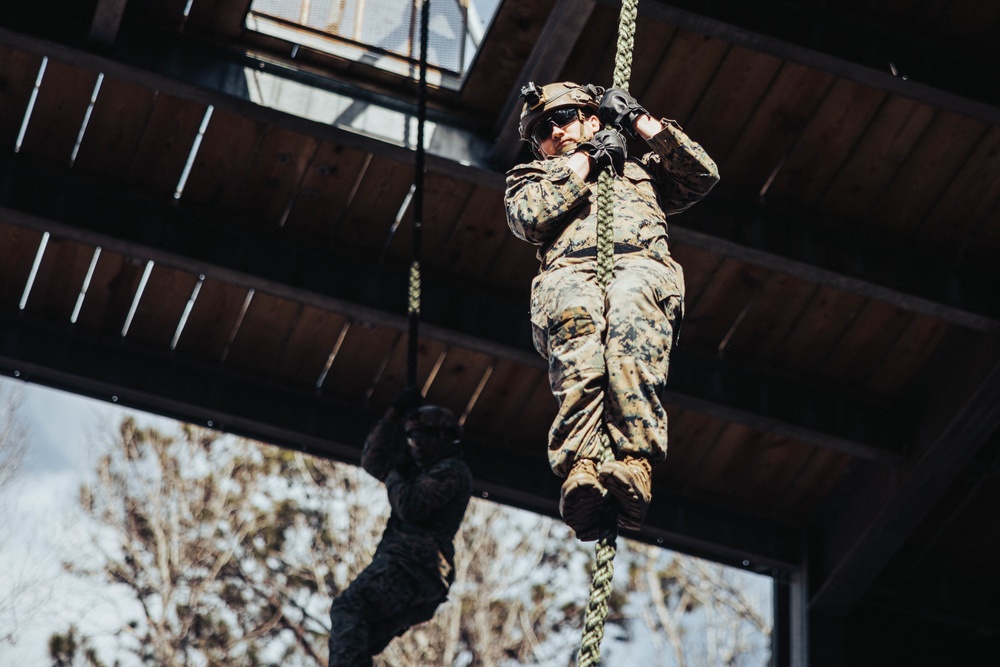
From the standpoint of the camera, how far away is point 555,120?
16.6 ft

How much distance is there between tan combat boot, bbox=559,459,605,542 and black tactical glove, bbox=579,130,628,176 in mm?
996

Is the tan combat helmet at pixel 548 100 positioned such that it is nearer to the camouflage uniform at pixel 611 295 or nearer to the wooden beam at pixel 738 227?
the camouflage uniform at pixel 611 295

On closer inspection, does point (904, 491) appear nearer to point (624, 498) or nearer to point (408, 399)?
point (408, 399)

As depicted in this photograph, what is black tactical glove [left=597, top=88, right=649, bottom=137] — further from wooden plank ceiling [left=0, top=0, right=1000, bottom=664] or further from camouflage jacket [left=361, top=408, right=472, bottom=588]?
wooden plank ceiling [left=0, top=0, right=1000, bottom=664]

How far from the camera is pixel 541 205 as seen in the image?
465cm

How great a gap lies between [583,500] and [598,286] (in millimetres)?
809

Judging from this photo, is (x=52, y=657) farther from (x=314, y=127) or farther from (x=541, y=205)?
(x=541, y=205)

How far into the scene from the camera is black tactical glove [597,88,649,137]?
178 inches

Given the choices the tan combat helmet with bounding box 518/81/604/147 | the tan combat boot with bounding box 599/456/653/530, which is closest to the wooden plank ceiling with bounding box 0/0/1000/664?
the tan combat helmet with bounding box 518/81/604/147

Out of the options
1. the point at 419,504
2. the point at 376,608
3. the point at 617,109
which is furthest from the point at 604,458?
the point at 376,608

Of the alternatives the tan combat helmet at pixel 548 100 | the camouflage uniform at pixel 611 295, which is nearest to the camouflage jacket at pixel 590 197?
the camouflage uniform at pixel 611 295

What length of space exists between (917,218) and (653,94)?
1950mm

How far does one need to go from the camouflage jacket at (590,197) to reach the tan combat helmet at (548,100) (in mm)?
218

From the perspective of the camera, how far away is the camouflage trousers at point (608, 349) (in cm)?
414
